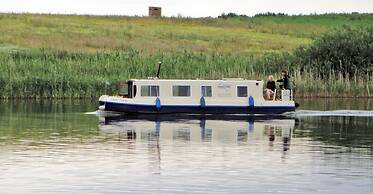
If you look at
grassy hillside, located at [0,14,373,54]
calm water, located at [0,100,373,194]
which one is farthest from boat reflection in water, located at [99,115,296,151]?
grassy hillside, located at [0,14,373,54]

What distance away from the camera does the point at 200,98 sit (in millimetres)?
49125

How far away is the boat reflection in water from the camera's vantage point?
1457 inches

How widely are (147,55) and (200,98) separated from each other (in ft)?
83.1

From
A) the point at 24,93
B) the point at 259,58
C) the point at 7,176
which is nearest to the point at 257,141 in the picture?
the point at 7,176

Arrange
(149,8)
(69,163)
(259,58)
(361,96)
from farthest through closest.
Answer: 1. (149,8)
2. (259,58)
3. (361,96)
4. (69,163)

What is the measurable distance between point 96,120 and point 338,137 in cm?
1097

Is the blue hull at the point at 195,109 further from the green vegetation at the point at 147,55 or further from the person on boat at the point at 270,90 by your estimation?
the green vegetation at the point at 147,55

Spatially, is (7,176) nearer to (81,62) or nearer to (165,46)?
(81,62)

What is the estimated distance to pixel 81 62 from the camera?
67562 millimetres

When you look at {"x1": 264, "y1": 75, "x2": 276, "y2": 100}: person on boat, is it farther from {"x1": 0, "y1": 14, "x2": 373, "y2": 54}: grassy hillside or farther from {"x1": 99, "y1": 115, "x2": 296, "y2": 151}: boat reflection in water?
{"x1": 0, "y1": 14, "x2": 373, "y2": 54}: grassy hillside

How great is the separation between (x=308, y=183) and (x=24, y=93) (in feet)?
113

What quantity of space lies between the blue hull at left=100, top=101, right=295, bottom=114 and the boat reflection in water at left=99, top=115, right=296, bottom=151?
1.79ft

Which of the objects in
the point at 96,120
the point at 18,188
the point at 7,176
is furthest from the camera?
the point at 96,120

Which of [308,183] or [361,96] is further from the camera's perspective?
[361,96]
